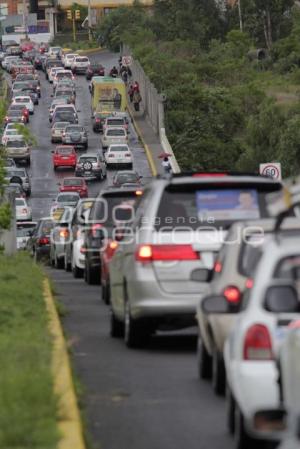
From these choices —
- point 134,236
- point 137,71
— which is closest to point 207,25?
point 137,71

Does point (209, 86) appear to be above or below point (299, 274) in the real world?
below

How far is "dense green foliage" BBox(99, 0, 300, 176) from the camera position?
3263 inches

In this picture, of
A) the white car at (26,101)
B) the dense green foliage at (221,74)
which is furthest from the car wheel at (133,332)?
the white car at (26,101)

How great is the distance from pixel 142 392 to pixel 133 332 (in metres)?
3.12

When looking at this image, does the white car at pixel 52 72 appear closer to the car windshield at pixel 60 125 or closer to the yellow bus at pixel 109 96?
the yellow bus at pixel 109 96

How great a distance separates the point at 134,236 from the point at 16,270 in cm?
817

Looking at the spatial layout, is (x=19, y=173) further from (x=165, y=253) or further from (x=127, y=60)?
(x=165, y=253)

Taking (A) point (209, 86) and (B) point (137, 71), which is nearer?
(A) point (209, 86)

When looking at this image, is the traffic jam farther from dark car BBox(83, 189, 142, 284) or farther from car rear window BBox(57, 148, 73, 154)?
car rear window BBox(57, 148, 73, 154)

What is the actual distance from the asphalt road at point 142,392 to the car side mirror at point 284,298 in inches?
60.3

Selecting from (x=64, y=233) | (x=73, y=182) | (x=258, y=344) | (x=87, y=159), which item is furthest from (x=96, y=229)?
(x=87, y=159)

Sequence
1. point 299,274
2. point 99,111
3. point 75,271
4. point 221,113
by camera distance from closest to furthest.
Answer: point 299,274
point 75,271
point 221,113
point 99,111

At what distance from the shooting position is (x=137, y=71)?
12581 centimetres

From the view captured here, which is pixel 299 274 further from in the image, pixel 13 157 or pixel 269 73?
pixel 269 73
